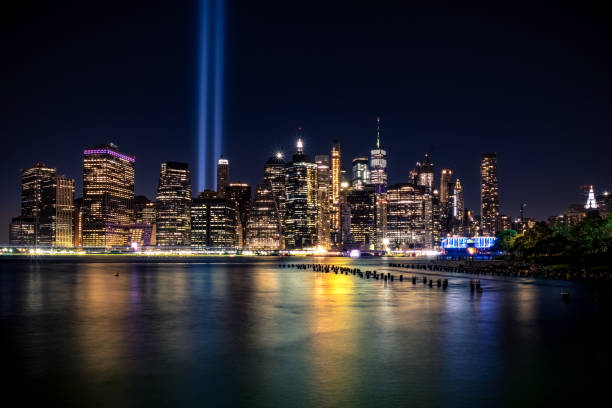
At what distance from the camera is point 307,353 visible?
97.0 ft

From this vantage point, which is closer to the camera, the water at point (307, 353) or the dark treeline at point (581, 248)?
the water at point (307, 353)

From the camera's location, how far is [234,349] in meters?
31.1

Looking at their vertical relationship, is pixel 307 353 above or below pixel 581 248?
below

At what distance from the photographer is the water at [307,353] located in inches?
837

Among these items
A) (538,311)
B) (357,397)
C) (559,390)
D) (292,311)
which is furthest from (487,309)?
(357,397)

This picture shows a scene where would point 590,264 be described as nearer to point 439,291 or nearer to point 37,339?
point 439,291

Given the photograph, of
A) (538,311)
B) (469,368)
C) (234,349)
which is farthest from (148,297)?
(469,368)

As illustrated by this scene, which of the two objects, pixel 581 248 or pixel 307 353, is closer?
pixel 307 353

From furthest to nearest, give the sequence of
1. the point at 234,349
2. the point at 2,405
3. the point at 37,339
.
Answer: the point at 37,339, the point at 234,349, the point at 2,405

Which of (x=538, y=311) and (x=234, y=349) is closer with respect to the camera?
(x=234, y=349)

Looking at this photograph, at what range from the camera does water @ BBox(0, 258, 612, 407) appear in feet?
69.7

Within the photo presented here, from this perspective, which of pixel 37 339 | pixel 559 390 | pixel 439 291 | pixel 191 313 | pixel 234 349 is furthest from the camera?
pixel 439 291

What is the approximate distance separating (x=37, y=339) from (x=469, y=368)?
84.7ft

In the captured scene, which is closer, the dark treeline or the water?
the water
